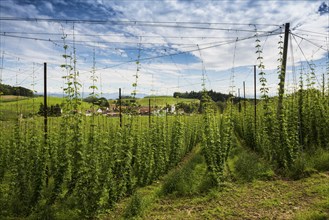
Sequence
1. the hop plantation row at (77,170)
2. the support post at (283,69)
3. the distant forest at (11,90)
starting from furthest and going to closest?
the support post at (283,69) < the distant forest at (11,90) < the hop plantation row at (77,170)

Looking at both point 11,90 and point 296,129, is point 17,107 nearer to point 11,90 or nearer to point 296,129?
point 11,90

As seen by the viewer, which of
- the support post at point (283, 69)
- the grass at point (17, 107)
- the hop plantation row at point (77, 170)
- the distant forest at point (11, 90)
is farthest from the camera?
the support post at point (283, 69)

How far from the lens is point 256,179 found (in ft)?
22.9

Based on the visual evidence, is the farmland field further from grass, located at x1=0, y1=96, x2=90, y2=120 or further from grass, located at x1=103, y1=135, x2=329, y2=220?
grass, located at x1=0, y1=96, x2=90, y2=120

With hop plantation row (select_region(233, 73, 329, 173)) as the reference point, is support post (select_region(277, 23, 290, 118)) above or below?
above

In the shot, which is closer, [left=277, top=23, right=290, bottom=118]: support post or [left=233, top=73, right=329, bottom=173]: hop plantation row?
[left=233, top=73, right=329, bottom=173]: hop plantation row

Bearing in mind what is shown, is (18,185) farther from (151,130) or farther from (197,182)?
(197,182)

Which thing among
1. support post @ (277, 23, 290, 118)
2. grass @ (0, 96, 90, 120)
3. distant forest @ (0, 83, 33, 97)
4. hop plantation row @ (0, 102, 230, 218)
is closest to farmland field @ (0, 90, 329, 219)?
hop plantation row @ (0, 102, 230, 218)

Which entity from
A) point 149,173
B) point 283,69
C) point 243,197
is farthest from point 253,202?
point 283,69

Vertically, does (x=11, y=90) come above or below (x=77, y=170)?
above

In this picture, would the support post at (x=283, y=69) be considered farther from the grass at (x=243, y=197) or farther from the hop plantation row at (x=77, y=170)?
the hop plantation row at (x=77, y=170)

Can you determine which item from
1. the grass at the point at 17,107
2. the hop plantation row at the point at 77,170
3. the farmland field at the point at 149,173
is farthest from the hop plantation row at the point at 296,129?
the grass at the point at 17,107

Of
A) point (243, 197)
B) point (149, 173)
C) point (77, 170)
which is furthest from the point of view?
point (149, 173)

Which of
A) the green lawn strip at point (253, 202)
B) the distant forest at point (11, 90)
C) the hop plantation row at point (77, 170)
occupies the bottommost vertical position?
the green lawn strip at point (253, 202)
